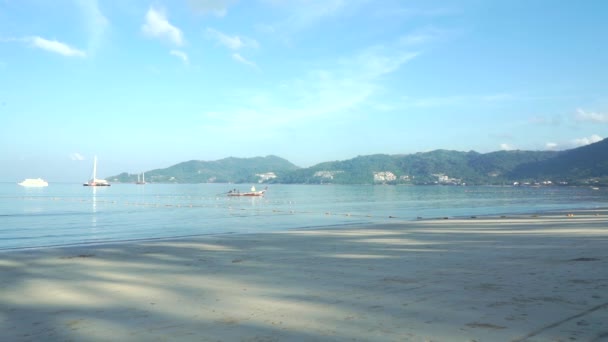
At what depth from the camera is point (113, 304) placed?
26.5ft

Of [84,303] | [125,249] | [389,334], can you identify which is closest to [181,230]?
[125,249]

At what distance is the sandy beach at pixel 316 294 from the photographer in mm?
6078

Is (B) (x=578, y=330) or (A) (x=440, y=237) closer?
(B) (x=578, y=330)

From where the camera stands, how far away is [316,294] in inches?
331

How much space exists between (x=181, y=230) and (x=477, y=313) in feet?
76.3

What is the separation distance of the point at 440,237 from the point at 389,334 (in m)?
14.2

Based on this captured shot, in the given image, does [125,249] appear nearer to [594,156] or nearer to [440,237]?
[440,237]

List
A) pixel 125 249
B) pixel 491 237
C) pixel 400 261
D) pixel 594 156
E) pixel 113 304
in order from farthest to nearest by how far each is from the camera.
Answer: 1. pixel 594 156
2. pixel 491 237
3. pixel 125 249
4. pixel 400 261
5. pixel 113 304

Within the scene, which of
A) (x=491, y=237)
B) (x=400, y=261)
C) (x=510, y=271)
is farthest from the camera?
(x=491, y=237)

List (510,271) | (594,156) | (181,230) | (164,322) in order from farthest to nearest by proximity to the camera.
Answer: (594,156) < (181,230) < (510,271) < (164,322)

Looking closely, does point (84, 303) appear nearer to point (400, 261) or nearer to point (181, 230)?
point (400, 261)

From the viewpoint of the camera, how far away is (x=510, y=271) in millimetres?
10336

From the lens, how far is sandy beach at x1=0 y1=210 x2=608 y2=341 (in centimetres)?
608

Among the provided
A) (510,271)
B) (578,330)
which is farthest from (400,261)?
(578,330)
